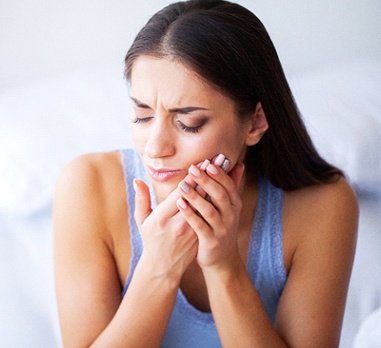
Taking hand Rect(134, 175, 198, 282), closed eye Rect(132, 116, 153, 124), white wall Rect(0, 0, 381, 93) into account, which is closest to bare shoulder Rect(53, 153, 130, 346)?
hand Rect(134, 175, 198, 282)

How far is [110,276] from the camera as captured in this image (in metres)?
1.41

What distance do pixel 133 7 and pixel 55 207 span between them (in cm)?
87

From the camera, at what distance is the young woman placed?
4.03 feet

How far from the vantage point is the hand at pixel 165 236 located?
50.2 inches

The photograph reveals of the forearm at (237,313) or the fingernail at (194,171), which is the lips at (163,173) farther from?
the forearm at (237,313)

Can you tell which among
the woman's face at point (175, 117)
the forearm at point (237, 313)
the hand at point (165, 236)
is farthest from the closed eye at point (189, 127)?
the forearm at point (237, 313)

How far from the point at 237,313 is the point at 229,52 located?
0.49m

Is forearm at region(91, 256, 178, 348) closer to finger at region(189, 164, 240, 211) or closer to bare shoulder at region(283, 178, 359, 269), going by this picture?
finger at region(189, 164, 240, 211)

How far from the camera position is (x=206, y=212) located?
122cm

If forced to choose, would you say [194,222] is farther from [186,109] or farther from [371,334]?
[371,334]

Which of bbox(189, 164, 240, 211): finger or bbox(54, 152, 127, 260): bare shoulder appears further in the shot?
bbox(54, 152, 127, 260): bare shoulder

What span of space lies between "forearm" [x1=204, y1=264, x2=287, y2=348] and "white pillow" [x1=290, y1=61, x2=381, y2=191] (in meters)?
0.61

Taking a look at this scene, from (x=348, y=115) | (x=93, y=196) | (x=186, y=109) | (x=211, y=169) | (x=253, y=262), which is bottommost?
(x=253, y=262)

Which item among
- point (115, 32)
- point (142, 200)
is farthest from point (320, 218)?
point (115, 32)
